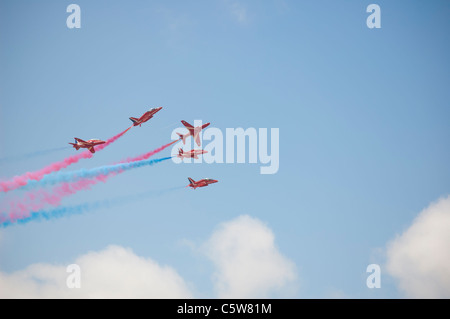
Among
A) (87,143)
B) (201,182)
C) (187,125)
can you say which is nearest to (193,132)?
(187,125)

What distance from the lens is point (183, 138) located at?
8950cm

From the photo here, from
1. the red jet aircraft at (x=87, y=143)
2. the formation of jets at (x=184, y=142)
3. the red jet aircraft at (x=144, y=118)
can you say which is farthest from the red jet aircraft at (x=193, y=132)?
the red jet aircraft at (x=87, y=143)

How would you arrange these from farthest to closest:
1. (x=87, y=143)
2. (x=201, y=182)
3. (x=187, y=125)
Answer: (x=201, y=182), (x=187, y=125), (x=87, y=143)

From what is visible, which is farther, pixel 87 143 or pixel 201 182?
pixel 201 182

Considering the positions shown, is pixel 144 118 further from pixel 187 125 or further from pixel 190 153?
pixel 190 153

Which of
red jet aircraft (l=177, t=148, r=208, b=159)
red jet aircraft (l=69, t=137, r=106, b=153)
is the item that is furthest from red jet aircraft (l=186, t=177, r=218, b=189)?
red jet aircraft (l=69, t=137, r=106, b=153)

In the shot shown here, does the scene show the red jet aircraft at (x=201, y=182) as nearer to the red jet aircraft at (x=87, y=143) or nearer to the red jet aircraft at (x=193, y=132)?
the red jet aircraft at (x=193, y=132)

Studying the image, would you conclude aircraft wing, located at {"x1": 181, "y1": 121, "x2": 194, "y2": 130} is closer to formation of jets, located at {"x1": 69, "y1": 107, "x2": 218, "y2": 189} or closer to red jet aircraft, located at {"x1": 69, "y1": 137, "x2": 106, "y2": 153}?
formation of jets, located at {"x1": 69, "y1": 107, "x2": 218, "y2": 189}

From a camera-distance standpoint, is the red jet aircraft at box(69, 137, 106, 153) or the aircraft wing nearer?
the red jet aircraft at box(69, 137, 106, 153)
